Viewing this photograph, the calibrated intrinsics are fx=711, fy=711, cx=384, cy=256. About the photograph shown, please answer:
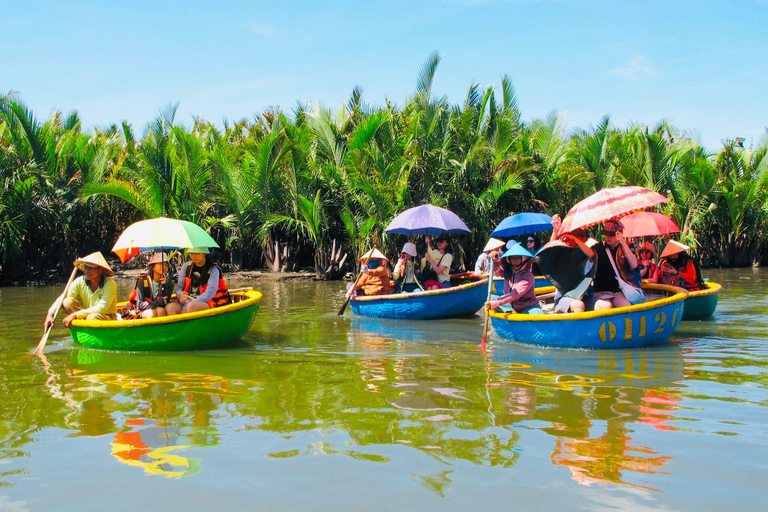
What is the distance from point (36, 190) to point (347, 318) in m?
12.0

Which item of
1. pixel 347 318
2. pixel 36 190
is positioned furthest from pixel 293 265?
pixel 347 318

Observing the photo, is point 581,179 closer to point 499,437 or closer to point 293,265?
point 293,265

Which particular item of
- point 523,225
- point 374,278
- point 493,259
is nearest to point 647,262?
point 493,259

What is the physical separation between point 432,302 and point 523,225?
10.7ft

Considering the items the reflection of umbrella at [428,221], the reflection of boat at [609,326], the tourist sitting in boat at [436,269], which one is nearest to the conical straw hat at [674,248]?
the reflection of boat at [609,326]

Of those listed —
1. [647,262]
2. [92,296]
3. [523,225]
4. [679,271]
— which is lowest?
[92,296]

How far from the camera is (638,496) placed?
4051 mm

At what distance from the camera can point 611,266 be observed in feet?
28.6

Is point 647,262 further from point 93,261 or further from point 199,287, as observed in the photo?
point 93,261

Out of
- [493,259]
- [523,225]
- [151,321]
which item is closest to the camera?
Answer: [151,321]

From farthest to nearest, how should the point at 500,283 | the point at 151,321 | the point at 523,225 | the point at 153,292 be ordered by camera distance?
the point at 500,283
the point at 523,225
the point at 153,292
the point at 151,321

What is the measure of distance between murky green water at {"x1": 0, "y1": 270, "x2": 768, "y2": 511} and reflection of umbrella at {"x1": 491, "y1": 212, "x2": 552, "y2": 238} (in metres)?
5.10

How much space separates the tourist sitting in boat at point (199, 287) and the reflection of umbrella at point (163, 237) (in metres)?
0.16

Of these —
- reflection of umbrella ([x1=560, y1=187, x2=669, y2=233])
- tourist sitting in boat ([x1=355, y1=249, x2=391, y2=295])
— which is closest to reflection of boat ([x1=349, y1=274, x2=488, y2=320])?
tourist sitting in boat ([x1=355, y1=249, x2=391, y2=295])
